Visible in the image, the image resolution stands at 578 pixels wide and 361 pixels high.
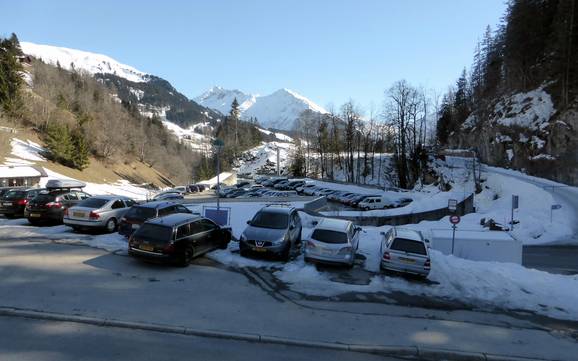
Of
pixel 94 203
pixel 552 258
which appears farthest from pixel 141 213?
pixel 552 258

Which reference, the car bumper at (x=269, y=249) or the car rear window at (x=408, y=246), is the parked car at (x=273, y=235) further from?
the car rear window at (x=408, y=246)

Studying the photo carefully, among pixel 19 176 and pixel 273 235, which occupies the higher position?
pixel 19 176

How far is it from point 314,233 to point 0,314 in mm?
8439

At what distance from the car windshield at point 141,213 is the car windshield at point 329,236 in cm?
606

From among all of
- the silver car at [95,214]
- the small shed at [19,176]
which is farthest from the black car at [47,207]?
the small shed at [19,176]

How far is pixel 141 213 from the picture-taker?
542 inches

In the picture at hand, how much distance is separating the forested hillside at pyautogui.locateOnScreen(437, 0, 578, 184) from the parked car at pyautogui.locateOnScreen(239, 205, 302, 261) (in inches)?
1460

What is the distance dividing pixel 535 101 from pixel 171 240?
5076 centimetres

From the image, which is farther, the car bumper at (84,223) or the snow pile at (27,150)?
the snow pile at (27,150)

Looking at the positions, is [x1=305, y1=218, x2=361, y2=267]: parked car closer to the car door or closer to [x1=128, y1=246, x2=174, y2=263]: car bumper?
[x1=128, y1=246, x2=174, y2=263]: car bumper

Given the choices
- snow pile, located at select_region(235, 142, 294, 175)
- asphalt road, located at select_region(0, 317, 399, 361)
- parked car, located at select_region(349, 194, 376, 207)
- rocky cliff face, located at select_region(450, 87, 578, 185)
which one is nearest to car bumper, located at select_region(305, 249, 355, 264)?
asphalt road, located at select_region(0, 317, 399, 361)

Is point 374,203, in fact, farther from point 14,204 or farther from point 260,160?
point 260,160

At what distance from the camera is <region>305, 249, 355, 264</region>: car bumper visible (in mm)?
11859

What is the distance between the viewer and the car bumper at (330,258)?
1186cm
